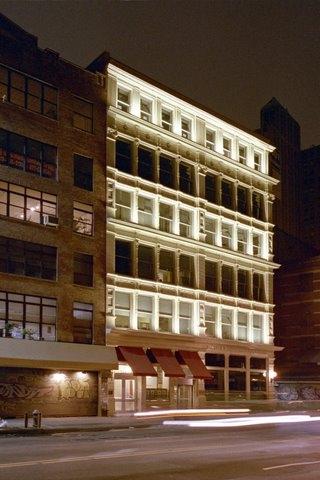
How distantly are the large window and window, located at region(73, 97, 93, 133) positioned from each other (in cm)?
267

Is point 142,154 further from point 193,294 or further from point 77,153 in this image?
point 193,294

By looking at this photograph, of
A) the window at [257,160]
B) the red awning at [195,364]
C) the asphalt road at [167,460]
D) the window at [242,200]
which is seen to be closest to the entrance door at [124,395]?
the red awning at [195,364]

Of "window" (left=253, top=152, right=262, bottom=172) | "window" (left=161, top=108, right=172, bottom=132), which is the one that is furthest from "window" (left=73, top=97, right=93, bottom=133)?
"window" (left=253, top=152, right=262, bottom=172)

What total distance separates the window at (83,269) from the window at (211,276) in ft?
37.0

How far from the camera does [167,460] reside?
55.0 ft

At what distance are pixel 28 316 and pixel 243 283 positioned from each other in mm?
20302

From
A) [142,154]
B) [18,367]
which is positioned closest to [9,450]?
[18,367]

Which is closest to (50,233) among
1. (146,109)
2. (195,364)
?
(146,109)

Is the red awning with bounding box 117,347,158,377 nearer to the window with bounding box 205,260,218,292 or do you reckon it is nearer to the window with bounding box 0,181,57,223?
the window with bounding box 205,260,218,292

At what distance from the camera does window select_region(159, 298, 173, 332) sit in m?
46.5

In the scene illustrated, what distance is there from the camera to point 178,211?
48.2 m

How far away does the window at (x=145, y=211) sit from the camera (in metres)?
46.1

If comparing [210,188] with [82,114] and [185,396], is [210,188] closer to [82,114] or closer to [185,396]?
[82,114]

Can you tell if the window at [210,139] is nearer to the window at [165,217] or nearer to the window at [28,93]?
the window at [165,217]
